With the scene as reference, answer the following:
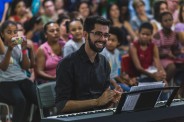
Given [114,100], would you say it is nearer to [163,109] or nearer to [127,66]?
[163,109]

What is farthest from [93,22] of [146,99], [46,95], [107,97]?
[46,95]

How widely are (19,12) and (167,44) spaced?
8.91ft

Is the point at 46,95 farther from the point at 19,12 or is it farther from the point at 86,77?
the point at 19,12

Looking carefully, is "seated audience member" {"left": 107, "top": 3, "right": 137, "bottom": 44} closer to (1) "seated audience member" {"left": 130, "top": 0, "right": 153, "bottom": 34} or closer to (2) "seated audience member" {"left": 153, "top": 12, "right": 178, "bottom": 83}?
(1) "seated audience member" {"left": 130, "top": 0, "right": 153, "bottom": 34}

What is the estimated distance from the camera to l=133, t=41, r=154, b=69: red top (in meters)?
7.79

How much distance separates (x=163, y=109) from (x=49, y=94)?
75.8 inches

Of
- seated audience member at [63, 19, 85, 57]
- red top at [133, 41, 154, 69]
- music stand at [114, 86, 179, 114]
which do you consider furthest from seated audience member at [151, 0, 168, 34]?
music stand at [114, 86, 179, 114]

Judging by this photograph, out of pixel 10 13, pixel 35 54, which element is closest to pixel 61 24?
pixel 35 54

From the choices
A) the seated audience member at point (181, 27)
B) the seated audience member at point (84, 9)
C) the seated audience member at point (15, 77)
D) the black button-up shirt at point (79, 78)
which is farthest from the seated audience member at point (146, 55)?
the black button-up shirt at point (79, 78)

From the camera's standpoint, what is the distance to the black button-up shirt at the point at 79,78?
15.0 ft

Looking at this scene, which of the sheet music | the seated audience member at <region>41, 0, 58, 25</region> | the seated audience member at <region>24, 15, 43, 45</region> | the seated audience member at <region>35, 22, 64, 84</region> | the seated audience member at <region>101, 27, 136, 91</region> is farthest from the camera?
the seated audience member at <region>41, 0, 58, 25</region>

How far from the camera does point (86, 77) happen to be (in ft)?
15.5

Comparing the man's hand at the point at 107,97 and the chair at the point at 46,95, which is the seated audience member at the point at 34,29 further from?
the man's hand at the point at 107,97

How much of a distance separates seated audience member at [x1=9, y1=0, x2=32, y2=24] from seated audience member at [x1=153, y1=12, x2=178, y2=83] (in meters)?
2.34
